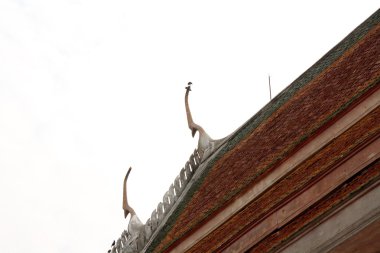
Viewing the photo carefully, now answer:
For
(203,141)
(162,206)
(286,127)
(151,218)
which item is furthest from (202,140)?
(286,127)

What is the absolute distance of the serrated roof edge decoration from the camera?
68.9 ft

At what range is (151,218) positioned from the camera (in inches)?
846

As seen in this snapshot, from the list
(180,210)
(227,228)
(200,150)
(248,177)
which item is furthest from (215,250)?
(200,150)

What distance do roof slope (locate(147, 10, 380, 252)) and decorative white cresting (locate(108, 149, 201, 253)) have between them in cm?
39

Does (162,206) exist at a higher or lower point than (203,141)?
lower

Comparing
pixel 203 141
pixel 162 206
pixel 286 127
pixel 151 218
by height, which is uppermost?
pixel 203 141

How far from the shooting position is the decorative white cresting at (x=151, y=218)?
827 inches

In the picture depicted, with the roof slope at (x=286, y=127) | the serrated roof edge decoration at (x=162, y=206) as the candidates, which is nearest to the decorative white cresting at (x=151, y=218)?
the serrated roof edge decoration at (x=162, y=206)

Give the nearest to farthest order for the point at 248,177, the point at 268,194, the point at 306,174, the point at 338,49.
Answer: the point at 306,174, the point at 268,194, the point at 248,177, the point at 338,49

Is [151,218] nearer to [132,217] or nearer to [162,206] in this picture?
[162,206]

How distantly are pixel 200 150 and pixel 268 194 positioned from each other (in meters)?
7.68

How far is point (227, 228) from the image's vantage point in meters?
15.9

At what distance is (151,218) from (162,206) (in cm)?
36

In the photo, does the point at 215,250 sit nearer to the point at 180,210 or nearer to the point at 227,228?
the point at 227,228
